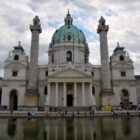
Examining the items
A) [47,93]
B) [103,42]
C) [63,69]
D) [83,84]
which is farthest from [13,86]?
[103,42]

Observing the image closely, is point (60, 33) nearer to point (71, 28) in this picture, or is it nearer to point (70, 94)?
point (71, 28)

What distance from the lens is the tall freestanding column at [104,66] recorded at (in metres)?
60.7

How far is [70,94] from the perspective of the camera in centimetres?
6500

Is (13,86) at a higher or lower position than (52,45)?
lower

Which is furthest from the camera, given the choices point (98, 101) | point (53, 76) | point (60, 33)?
point (60, 33)

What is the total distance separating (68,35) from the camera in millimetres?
76125

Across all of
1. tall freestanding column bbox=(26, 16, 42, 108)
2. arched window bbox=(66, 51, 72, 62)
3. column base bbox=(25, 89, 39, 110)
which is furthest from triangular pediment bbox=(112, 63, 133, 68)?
column base bbox=(25, 89, 39, 110)

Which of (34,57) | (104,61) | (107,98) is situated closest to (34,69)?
(34,57)

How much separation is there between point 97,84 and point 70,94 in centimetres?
977

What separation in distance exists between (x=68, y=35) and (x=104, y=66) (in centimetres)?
2025

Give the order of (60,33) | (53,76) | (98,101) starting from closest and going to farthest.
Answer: (53,76) < (98,101) < (60,33)

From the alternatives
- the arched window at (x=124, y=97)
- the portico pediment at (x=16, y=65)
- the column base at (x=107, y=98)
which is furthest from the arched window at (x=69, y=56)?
the arched window at (x=124, y=97)

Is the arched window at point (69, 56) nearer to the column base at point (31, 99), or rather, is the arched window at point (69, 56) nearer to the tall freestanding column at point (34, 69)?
the tall freestanding column at point (34, 69)

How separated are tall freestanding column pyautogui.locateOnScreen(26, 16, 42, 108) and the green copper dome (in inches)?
492
